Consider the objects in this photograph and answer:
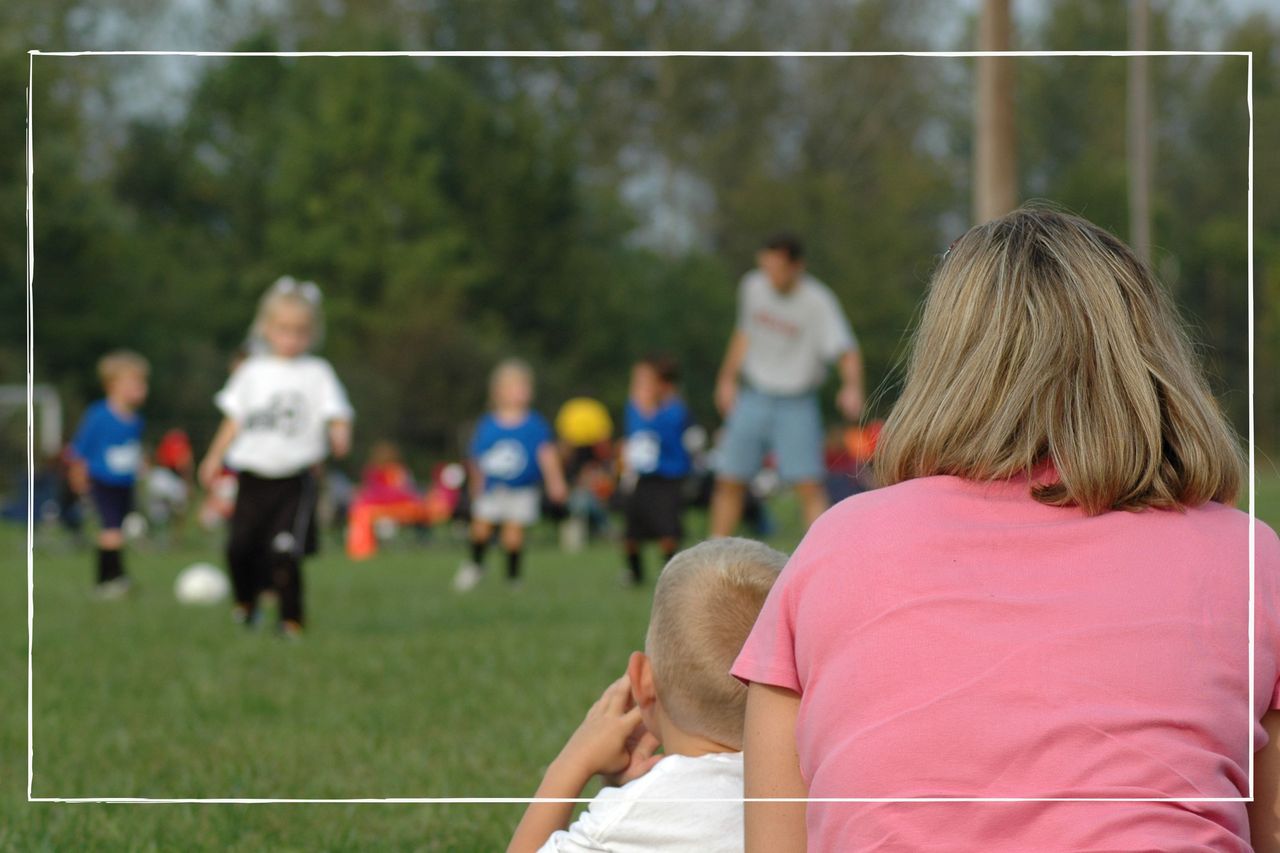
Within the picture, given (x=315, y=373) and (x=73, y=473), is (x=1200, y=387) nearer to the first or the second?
(x=315, y=373)

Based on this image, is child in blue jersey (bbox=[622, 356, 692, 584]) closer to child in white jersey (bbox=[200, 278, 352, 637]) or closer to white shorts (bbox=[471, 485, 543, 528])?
white shorts (bbox=[471, 485, 543, 528])

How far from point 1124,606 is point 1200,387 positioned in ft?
0.93

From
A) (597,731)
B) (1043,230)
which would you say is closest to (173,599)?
(597,731)

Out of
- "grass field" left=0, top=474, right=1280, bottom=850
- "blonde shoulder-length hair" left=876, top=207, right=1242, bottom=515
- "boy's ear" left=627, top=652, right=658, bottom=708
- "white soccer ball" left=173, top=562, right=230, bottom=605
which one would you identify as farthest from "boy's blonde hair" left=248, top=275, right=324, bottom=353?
"blonde shoulder-length hair" left=876, top=207, right=1242, bottom=515

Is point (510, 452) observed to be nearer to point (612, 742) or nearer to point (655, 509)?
point (655, 509)

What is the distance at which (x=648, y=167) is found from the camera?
574 centimetres

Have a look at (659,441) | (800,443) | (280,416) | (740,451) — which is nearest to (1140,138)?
(800,443)

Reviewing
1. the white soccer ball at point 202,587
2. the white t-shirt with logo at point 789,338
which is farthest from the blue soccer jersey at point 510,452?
the white t-shirt with logo at point 789,338

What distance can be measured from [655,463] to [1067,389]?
1168 centimetres

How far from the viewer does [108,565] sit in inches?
465

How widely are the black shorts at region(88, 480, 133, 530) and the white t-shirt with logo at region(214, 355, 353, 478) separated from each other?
4268 millimetres

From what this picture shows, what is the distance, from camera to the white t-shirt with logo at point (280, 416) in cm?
820

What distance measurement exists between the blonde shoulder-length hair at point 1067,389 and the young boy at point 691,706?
0.45 metres

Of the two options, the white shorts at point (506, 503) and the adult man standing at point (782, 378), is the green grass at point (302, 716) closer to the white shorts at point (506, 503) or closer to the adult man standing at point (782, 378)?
the adult man standing at point (782, 378)
